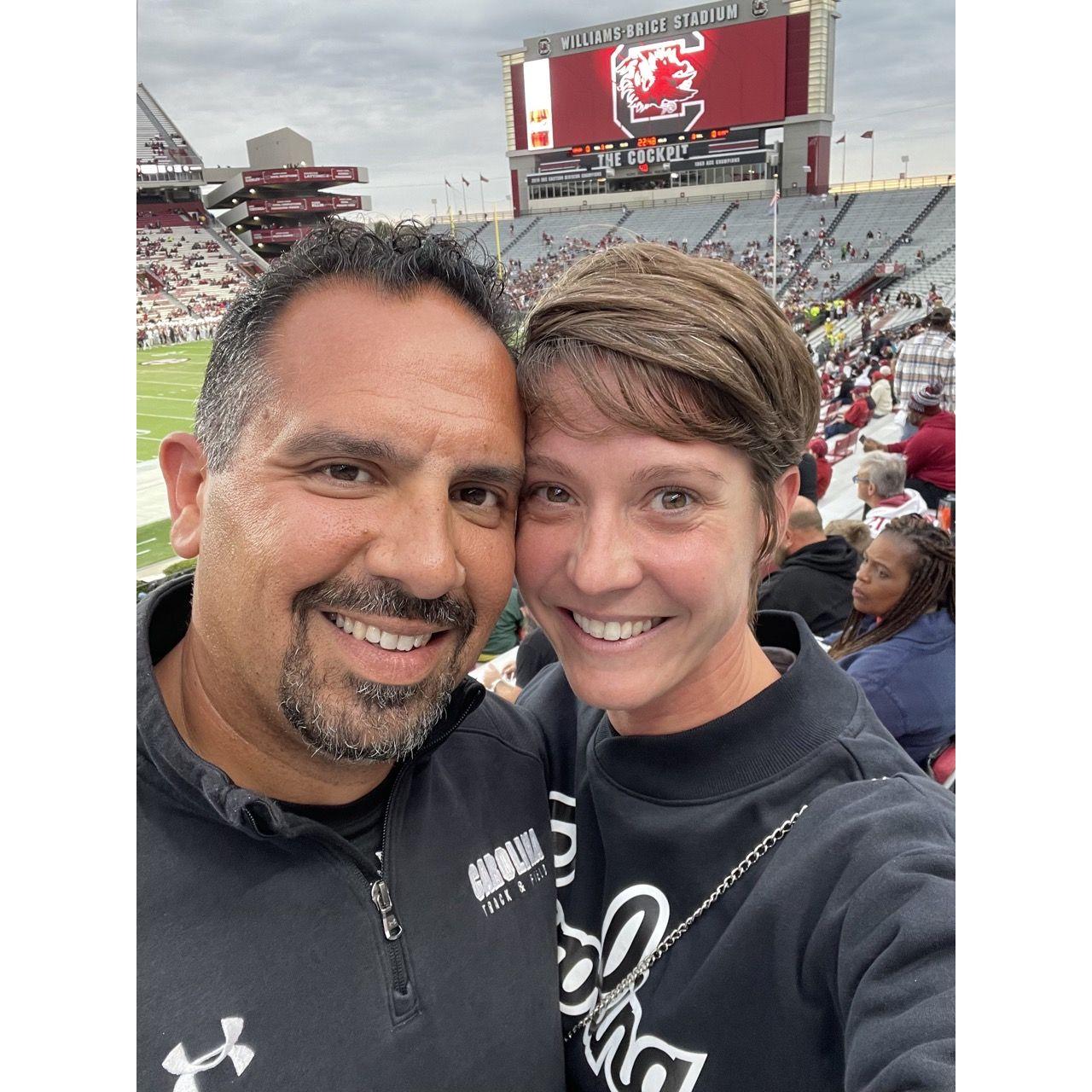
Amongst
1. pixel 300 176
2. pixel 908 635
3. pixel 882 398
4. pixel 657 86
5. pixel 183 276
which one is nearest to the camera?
pixel 908 635

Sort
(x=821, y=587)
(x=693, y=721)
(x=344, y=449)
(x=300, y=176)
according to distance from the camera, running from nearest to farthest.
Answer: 1. (x=344, y=449)
2. (x=693, y=721)
3. (x=821, y=587)
4. (x=300, y=176)

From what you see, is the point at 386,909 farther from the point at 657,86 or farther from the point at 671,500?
the point at 657,86

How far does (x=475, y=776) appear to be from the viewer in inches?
48.3

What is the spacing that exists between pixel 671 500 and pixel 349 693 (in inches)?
19.1

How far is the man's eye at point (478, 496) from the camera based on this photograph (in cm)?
106

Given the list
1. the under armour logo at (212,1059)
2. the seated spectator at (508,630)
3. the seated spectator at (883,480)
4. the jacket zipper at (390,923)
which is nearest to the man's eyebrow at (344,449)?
the jacket zipper at (390,923)

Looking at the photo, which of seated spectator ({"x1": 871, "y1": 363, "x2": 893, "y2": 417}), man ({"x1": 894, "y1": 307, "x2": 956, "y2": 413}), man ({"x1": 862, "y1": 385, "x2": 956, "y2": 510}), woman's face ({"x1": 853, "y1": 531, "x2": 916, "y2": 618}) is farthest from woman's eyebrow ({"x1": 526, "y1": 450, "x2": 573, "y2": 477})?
seated spectator ({"x1": 871, "y1": 363, "x2": 893, "y2": 417})

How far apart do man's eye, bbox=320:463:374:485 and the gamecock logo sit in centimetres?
3901

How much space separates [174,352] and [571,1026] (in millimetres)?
24973

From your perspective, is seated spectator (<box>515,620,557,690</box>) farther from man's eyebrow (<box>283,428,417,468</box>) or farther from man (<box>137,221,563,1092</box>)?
man's eyebrow (<box>283,428,417,468</box>)

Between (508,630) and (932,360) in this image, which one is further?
(932,360)

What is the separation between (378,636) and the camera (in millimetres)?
1000

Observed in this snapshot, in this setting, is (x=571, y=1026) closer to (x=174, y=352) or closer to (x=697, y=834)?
(x=697, y=834)

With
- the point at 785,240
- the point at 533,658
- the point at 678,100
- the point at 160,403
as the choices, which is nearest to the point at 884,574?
the point at 533,658
